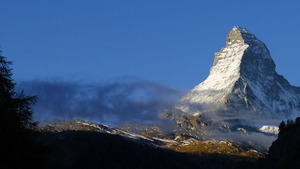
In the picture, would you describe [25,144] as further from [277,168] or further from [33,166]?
[277,168]

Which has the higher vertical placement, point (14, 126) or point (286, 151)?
point (286, 151)

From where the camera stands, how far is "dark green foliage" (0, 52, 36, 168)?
29922mm

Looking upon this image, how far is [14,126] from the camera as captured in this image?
3109 cm

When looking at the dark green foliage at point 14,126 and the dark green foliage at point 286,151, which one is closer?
the dark green foliage at point 14,126

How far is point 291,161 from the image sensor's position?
445 ft

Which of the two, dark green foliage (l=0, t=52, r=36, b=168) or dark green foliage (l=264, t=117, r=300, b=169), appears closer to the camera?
dark green foliage (l=0, t=52, r=36, b=168)

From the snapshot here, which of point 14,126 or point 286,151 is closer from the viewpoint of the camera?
point 14,126

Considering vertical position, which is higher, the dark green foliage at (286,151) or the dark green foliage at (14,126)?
the dark green foliage at (286,151)

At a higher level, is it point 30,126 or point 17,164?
point 30,126

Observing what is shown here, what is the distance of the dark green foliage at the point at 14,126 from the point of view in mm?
29922

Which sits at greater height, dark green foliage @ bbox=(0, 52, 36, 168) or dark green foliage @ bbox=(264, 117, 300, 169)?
dark green foliage @ bbox=(264, 117, 300, 169)

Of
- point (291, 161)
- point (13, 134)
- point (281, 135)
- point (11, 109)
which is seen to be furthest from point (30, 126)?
point (281, 135)

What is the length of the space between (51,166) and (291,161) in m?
112

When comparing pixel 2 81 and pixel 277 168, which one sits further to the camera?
pixel 277 168
